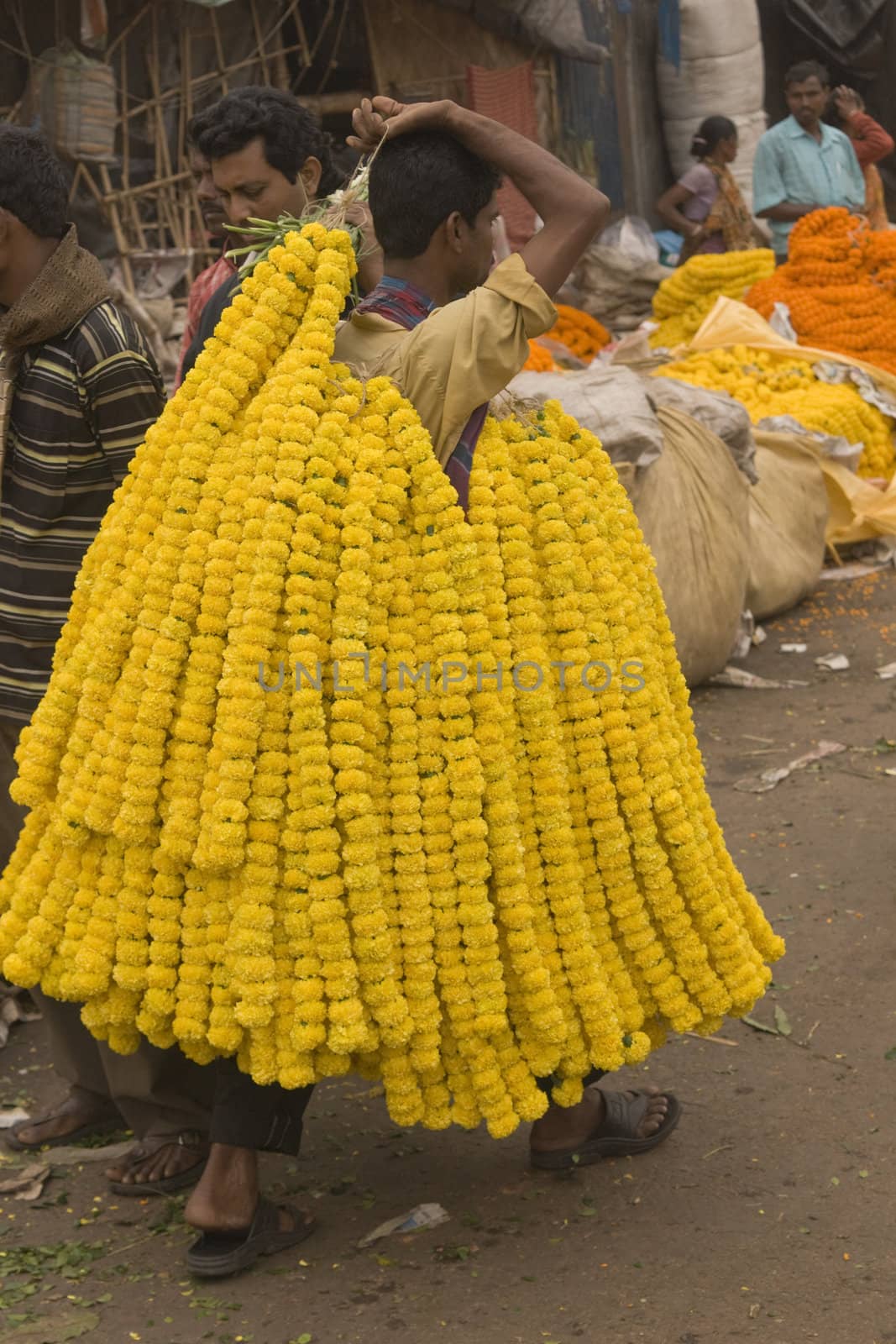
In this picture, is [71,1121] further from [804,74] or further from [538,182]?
[804,74]

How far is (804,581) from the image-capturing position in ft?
24.7

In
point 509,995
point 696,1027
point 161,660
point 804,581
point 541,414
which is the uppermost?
point 541,414

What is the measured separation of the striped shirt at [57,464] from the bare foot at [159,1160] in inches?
37.1

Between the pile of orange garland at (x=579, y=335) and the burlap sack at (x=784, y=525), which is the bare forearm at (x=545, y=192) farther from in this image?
the pile of orange garland at (x=579, y=335)

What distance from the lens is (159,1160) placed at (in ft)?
10.5

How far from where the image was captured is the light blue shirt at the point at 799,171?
35.7 feet

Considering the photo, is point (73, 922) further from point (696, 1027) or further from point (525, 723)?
point (696, 1027)

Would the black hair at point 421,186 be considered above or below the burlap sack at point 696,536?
above

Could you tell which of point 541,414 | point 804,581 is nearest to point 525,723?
point 541,414

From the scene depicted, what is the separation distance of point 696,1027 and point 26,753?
134 centimetres

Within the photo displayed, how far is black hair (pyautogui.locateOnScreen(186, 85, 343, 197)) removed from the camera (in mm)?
3799

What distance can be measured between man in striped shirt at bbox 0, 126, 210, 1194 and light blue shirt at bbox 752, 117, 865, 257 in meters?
8.44

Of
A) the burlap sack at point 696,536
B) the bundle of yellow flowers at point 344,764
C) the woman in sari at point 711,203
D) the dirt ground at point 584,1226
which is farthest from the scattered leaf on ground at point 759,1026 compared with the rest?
the woman in sari at point 711,203

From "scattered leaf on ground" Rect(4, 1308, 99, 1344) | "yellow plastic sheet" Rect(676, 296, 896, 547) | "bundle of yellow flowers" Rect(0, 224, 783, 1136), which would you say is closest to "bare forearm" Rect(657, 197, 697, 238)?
"yellow plastic sheet" Rect(676, 296, 896, 547)
